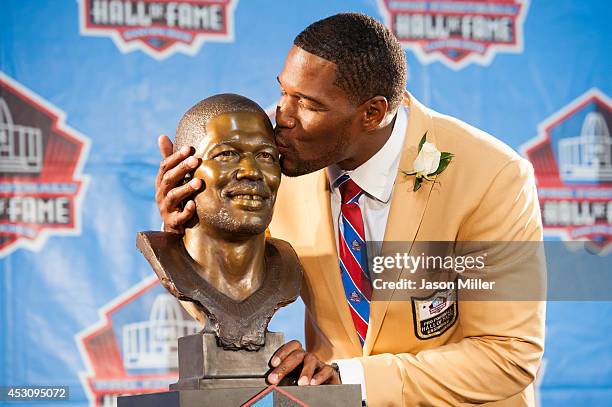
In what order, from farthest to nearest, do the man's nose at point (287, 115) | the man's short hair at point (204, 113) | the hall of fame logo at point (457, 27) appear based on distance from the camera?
the hall of fame logo at point (457, 27) < the man's nose at point (287, 115) < the man's short hair at point (204, 113)

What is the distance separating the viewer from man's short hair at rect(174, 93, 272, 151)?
248 cm

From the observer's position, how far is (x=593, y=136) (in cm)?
435

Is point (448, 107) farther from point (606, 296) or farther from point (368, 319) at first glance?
point (368, 319)

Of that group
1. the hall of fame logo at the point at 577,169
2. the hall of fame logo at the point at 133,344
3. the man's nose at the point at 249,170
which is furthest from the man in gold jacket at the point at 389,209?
the hall of fame logo at the point at 577,169

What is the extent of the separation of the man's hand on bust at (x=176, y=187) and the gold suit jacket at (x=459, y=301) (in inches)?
18.4

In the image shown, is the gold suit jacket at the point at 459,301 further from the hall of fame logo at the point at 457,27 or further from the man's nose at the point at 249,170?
the hall of fame logo at the point at 457,27

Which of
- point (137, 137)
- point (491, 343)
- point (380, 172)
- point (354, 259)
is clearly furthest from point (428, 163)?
point (137, 137)

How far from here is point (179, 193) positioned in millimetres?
2467

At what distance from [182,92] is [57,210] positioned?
2.27 feet

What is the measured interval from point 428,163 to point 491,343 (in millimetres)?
511

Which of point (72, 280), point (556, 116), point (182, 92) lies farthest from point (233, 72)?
point (556, 116)

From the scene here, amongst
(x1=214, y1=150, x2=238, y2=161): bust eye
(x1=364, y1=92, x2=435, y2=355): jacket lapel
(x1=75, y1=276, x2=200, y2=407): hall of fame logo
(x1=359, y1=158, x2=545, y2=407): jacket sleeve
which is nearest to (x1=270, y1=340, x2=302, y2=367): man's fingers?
(x1=359, y1=158, x2=545, y2=407): jacket sleeve

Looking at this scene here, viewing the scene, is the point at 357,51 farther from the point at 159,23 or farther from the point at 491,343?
the point at 159,23

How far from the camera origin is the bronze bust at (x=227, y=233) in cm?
245
